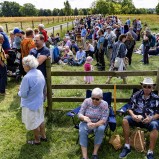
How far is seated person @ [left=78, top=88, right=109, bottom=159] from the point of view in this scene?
5004 mm

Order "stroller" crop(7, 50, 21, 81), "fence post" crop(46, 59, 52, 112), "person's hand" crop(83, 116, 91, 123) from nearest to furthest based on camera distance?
"person's hand" crop(83, 116, 91, 123)
"fence post" crop(46, 59, 52, 112)
"stroller" crop(7, 50, 21, 81)


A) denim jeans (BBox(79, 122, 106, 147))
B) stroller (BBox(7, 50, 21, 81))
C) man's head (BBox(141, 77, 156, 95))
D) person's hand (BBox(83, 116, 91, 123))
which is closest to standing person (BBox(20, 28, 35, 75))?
stroller (BBox(7, 50, 21, 81))

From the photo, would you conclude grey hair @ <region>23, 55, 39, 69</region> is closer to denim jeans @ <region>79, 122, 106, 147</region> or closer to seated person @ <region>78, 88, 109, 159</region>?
seated person @ <region>78, 88, 109, 159</region>

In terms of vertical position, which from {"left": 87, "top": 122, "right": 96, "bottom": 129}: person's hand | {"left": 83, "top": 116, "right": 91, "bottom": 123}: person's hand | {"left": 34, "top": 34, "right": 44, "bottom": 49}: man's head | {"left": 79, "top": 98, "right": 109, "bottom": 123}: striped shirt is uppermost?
{"left": 34, "top": 34, "right": 44, "bottom": 49}: man's head

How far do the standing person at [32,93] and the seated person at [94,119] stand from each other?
→ 81cm

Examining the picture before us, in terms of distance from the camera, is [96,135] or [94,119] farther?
[94,119]

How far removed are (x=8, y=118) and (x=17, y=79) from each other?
3.21 metres

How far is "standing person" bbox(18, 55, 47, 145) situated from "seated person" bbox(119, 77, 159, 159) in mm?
1648

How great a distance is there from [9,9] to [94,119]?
435 ft

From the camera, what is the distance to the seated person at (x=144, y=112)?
5.14m

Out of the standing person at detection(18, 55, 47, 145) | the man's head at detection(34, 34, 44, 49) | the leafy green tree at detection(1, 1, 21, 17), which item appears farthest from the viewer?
the leafy green tree at detection(1, 1, 21, 17)

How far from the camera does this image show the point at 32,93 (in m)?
4.89

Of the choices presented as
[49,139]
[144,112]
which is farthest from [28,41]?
[144,112]

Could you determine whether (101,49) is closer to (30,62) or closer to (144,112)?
(144,112)
